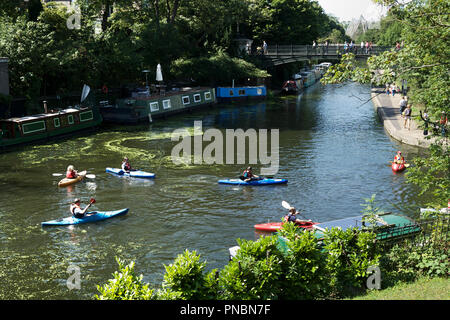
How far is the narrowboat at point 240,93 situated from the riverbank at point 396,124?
15528mm

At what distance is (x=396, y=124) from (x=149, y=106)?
24.5 m

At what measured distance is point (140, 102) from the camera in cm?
5000

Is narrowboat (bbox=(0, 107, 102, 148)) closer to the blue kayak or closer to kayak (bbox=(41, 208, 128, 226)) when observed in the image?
kayak (bbox=(41, 208, 128, 226))

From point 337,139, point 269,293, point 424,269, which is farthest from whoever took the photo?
point 337,139

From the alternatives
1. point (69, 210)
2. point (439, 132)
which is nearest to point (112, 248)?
point (69, 210)

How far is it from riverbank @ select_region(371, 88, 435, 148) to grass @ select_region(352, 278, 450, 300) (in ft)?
66.0

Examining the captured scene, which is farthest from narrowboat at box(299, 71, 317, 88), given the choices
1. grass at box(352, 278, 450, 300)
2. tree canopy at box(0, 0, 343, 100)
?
grass at box(352, 278, 450, 300)

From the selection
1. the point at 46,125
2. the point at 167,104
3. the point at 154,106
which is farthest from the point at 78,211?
the point at 167,104

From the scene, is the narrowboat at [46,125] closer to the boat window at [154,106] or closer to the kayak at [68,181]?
the boat window at [154,106]

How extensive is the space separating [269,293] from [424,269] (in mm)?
4904

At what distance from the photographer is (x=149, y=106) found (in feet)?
164

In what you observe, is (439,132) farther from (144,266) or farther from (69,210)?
(69,210)

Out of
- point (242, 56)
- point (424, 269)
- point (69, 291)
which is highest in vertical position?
point (242, 56)

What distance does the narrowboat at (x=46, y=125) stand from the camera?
37.6m
